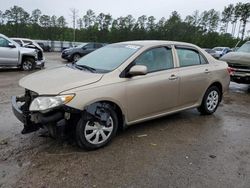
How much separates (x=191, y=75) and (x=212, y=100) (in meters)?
1.08

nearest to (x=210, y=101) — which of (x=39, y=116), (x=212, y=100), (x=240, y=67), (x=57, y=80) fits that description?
(x=212, y=100)

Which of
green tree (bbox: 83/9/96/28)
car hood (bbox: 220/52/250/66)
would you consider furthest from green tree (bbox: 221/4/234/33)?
car hood (bbox: 220/52/250/66)

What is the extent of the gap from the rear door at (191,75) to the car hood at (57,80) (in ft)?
6.11

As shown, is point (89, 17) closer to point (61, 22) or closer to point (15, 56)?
point (61, 22)

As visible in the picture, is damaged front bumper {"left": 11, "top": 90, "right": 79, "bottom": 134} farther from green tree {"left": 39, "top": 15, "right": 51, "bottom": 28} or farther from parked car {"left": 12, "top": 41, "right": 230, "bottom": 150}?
green tree {"left": 39, "top": 15, "right": 51, "bottom": 28}

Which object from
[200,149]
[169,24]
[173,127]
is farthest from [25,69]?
[169,24]

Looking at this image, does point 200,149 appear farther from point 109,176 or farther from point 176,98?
point 109,176

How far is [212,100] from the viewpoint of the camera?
611cm

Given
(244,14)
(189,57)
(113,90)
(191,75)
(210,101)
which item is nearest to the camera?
(113,90)

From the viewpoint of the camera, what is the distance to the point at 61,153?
155 inches

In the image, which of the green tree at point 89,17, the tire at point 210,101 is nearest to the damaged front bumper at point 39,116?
the tire at point 210,101

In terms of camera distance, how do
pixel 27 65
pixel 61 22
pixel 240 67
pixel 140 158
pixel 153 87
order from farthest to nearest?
pixel 61 22 < pixel 27 65 < pixel 240 67 < pixel 153 87 < pixel 140 158

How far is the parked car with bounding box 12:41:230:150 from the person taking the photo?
3.77m

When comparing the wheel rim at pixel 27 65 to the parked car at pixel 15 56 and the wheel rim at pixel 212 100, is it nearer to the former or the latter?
the parked car at pixel 15 56
